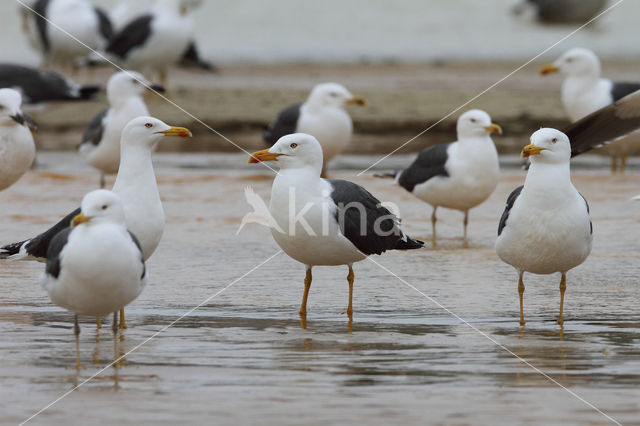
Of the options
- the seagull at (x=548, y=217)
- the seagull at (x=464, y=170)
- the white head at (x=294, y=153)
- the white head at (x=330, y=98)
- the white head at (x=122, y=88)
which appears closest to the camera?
the seagull at (x=548, y=217)

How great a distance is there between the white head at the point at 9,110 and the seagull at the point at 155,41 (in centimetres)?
807

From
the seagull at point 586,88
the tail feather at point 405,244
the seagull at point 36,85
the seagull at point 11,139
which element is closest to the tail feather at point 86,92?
the seagull at point 36,85

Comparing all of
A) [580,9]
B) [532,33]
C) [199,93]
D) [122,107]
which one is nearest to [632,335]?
[122,107]

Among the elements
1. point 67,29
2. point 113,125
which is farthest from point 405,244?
point 67,29

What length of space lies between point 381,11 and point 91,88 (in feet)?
54.2

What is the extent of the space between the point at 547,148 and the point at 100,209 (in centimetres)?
241

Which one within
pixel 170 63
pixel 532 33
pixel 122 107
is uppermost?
pixel 532 33

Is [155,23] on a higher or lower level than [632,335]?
higher

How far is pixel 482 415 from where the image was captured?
187 inches

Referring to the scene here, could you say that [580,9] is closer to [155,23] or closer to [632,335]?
[155,23]

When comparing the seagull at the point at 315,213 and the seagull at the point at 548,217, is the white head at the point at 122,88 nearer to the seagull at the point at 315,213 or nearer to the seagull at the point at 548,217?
the seagull at the point at 315,213

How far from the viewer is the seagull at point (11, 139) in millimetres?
8938

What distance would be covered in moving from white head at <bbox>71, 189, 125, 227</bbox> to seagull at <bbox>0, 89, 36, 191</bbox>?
3.65m

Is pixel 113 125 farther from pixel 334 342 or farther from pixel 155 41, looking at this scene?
pixel 155 41
